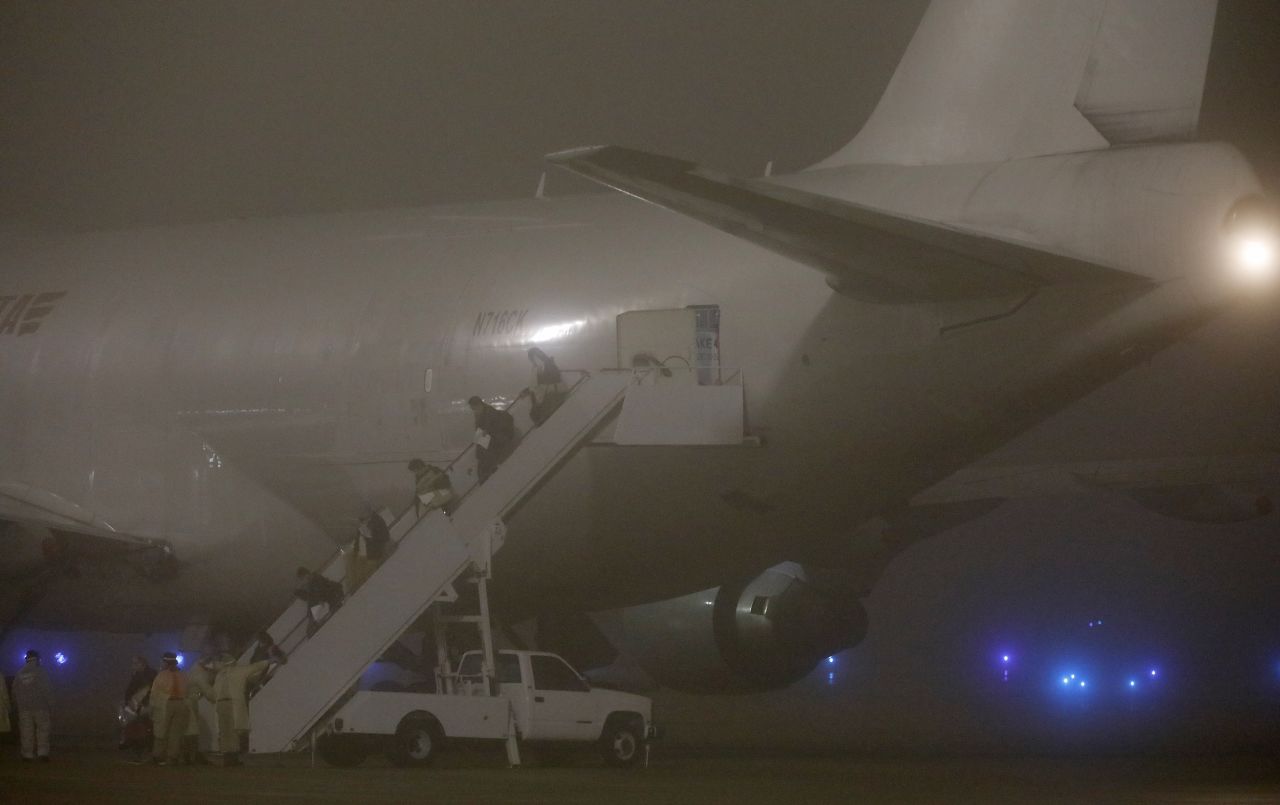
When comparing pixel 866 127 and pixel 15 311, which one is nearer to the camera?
pixel 866 127

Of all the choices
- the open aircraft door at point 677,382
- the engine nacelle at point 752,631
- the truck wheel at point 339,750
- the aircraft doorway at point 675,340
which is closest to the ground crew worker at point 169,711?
the truck wheel at point 339,750

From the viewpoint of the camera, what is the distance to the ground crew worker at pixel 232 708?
16141 mm

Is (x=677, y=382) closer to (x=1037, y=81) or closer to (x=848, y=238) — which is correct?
(x=848, y=238)

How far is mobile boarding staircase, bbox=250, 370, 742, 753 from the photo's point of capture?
15.5 m

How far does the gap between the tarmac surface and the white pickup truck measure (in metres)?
0.31

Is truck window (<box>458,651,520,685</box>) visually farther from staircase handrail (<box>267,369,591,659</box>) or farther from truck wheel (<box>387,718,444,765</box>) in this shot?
staircase handrail (<box>267,369,591,659</box>)

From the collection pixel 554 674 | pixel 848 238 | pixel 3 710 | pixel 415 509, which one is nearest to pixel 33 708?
pixel 3 710

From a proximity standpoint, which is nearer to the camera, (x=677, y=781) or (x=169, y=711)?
(x=677, y=781)

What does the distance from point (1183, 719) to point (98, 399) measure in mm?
16070

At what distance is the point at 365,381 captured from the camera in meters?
19.1

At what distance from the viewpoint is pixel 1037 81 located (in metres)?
16.0

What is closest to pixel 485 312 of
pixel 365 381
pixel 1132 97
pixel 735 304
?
pixel 365 381

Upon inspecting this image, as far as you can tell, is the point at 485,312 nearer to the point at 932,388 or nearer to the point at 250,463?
the point at 250,463

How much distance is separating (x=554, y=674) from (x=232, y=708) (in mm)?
3232
